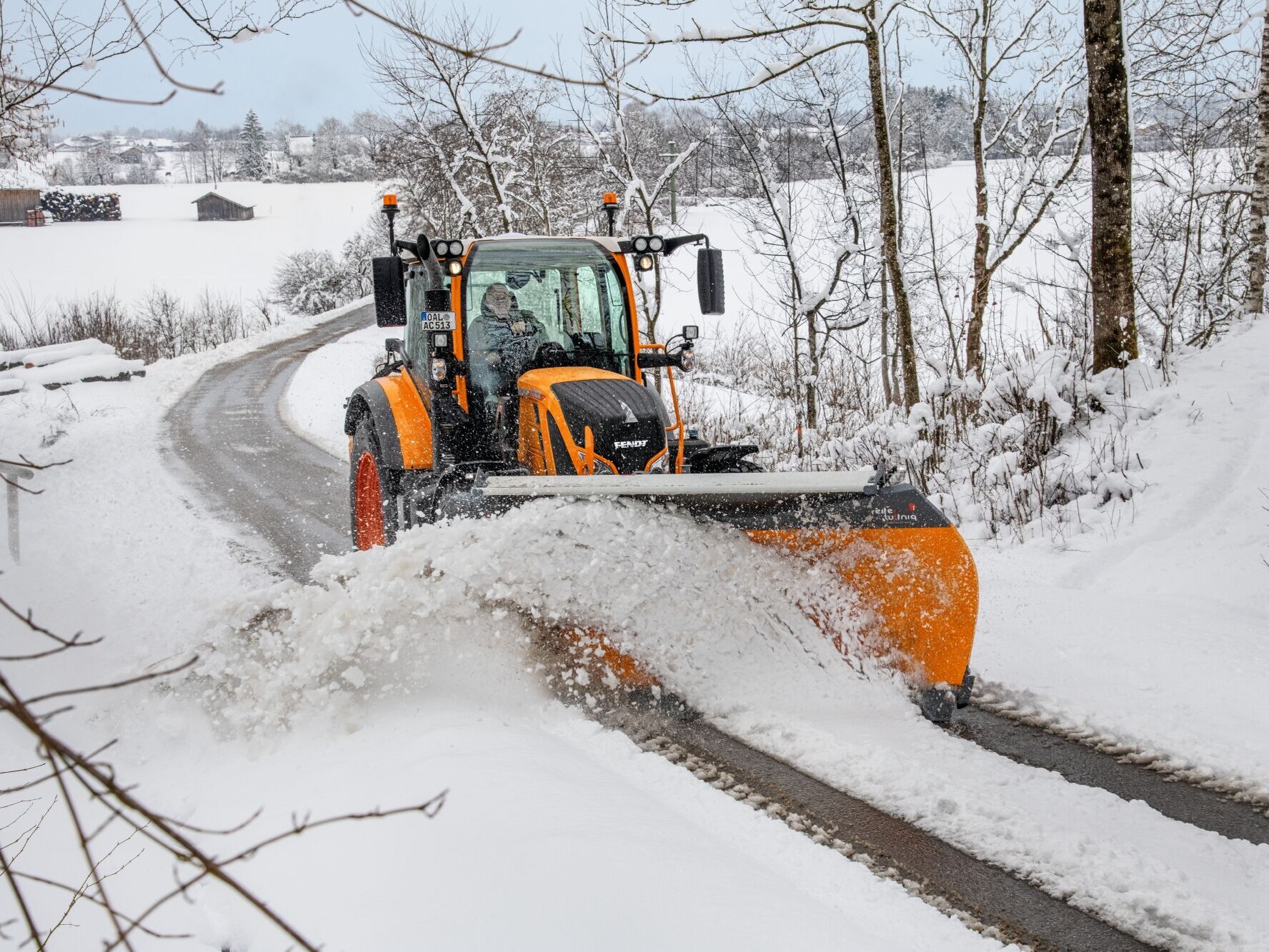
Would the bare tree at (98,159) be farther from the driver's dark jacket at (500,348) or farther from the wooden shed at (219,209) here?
the wooden shed at (219,209)

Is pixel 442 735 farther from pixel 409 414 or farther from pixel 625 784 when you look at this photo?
pixel 409 414

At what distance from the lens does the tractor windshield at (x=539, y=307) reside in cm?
534

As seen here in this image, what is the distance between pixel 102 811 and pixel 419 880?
1.27 meters

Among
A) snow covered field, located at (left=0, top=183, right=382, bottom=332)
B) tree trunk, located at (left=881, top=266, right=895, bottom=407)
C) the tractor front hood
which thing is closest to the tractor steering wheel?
the tractor front hood

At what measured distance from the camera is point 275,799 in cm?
314

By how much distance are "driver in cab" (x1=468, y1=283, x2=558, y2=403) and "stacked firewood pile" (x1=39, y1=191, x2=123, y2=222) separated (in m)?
30.7

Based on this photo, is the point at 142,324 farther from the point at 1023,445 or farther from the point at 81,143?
the point at 81,143

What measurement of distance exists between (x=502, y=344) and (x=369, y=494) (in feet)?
5.99

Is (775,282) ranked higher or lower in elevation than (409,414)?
higher

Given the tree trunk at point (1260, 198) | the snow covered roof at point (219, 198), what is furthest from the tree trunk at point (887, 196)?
the snow covered roof at point (219, 198)

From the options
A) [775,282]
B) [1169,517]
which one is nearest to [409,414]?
[1169,517]

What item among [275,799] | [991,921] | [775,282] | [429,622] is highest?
[775,282]

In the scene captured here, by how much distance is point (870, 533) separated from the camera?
4.09 meters

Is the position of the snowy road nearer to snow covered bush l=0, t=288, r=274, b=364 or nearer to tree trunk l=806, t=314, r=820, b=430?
snow covered bush l=0, t=288, r=274, b=364
